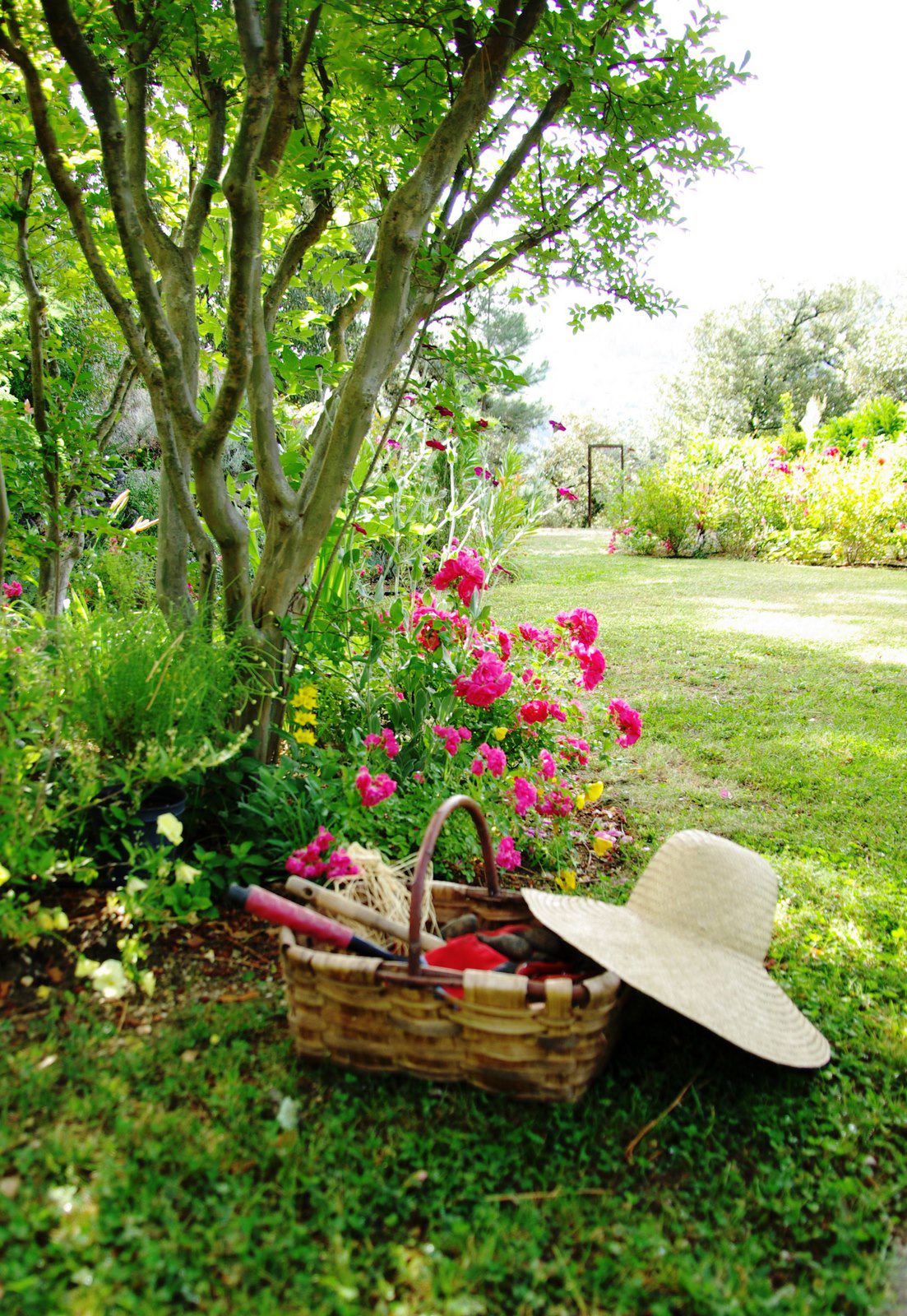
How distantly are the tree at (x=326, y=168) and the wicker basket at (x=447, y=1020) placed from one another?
1.10 metres

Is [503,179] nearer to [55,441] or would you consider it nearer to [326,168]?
[326,168]

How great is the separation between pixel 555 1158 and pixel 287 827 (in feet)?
3.53

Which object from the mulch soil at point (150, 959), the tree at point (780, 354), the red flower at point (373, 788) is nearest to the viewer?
the mulch soil at point (150, 959)

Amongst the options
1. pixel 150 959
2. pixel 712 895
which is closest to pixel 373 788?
pixel 150 959

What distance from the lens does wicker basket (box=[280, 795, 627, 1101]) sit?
136 centimetres

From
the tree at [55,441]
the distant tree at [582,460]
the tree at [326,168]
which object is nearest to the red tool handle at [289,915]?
the tree at [326,168]

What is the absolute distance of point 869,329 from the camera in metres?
20.3

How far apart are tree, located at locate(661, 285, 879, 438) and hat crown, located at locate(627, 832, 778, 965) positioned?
66.1 ft

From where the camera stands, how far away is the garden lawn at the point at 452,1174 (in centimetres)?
107

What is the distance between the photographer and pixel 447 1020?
55.4 inches

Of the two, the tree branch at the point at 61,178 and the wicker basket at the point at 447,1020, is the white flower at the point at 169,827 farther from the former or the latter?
the tree branch at the point at 61,178

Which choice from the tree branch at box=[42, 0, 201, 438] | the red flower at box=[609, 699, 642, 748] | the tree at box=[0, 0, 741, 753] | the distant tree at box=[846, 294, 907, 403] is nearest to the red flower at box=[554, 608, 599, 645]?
the red flower at box=[609, 699, 642, 748]

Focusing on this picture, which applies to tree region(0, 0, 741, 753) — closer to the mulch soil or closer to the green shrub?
the mulch soil

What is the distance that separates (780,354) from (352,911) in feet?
74.5
